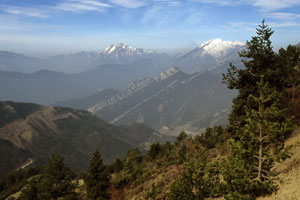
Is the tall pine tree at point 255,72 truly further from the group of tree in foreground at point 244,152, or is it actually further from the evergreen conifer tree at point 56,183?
the evergreen conifer tree at point 56,183

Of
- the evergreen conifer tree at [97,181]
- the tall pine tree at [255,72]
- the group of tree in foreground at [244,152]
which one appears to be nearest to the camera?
the group of tree in foreground at [244,152]

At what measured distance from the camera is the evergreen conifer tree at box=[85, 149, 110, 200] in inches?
1347

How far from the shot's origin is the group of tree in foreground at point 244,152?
1331 cm

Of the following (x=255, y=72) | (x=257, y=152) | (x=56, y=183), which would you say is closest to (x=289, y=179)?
(x=257, y=152)

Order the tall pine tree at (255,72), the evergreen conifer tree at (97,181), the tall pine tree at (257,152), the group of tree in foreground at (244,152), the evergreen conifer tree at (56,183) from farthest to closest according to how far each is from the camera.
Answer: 1. the evergreen conifer tree at (56,183)
2. the evergreen conifer tree at (97,181)
3. the tall pine tree at (255,72)
4. the group of tree in foreground at (244,152)
5. the tall pine tree at (257,152)

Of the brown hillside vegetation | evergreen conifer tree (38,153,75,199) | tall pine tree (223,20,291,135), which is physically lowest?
evergreen conifer tree (38,153,75,199)

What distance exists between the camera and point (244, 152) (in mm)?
13359

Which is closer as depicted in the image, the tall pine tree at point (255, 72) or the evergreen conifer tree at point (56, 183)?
the tall pine tree at point (255, 72)

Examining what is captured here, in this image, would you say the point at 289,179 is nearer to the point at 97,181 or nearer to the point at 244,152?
the point at 244,152

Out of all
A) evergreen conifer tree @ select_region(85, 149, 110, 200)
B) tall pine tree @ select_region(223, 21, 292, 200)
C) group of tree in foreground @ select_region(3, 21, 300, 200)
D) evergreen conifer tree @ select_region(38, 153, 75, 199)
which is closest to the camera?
tall pine tree @ select_region(223, 21, 292, 200)

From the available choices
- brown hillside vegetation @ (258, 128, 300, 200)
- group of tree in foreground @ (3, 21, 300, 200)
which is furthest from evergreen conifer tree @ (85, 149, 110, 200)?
brown hillside vegetation @ (258, 128, 300, 200)

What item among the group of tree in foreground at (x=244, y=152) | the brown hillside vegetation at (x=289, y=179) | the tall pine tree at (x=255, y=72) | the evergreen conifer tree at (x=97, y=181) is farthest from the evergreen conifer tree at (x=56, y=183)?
the brown hillside vegetation at (x=289, y=179)

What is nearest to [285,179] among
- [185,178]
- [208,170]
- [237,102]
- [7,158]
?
[208,170]

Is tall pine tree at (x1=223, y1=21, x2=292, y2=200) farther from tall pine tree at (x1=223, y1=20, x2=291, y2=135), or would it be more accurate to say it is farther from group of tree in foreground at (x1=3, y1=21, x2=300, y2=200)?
tall pine tree at (x1=223, y1=20, x2=291, y2=135)
